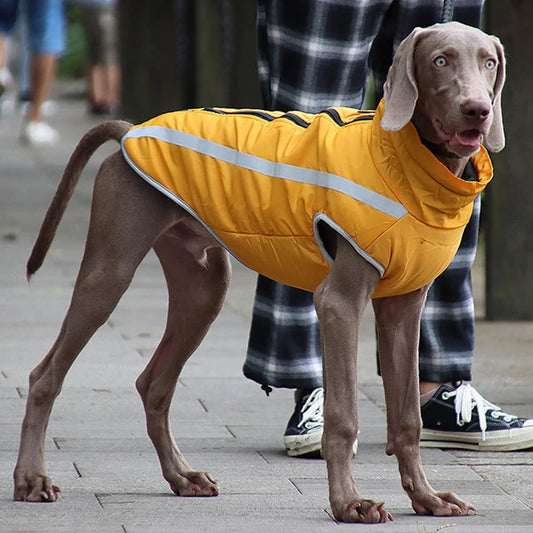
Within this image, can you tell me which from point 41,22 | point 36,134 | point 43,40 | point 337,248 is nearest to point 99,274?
point 337,248

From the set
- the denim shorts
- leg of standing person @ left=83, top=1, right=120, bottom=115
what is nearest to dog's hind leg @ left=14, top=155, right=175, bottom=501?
the denim shorts

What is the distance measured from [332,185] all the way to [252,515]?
0.89 meters

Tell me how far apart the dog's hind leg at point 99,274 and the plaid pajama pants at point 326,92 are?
81cm

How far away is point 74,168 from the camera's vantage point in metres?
3.64

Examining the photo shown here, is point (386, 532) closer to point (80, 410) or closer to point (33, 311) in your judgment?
point (80, 410)

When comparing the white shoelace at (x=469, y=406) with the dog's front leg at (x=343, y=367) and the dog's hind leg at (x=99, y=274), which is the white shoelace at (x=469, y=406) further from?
the dog's hind leg at (x=99, y=274)

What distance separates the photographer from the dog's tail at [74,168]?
11.9ft

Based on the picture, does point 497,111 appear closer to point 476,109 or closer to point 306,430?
point 476,109

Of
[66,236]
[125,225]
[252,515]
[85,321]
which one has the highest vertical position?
[125,225]

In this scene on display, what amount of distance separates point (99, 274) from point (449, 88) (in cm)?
108

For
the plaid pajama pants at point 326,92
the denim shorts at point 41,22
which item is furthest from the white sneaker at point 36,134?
the plaid pajama pants at point 326,92

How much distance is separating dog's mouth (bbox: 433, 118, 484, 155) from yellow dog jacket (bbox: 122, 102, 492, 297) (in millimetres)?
71

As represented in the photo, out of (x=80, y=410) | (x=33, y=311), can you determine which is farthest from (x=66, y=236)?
(x=80, y=410)

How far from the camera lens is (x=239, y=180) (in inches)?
134
